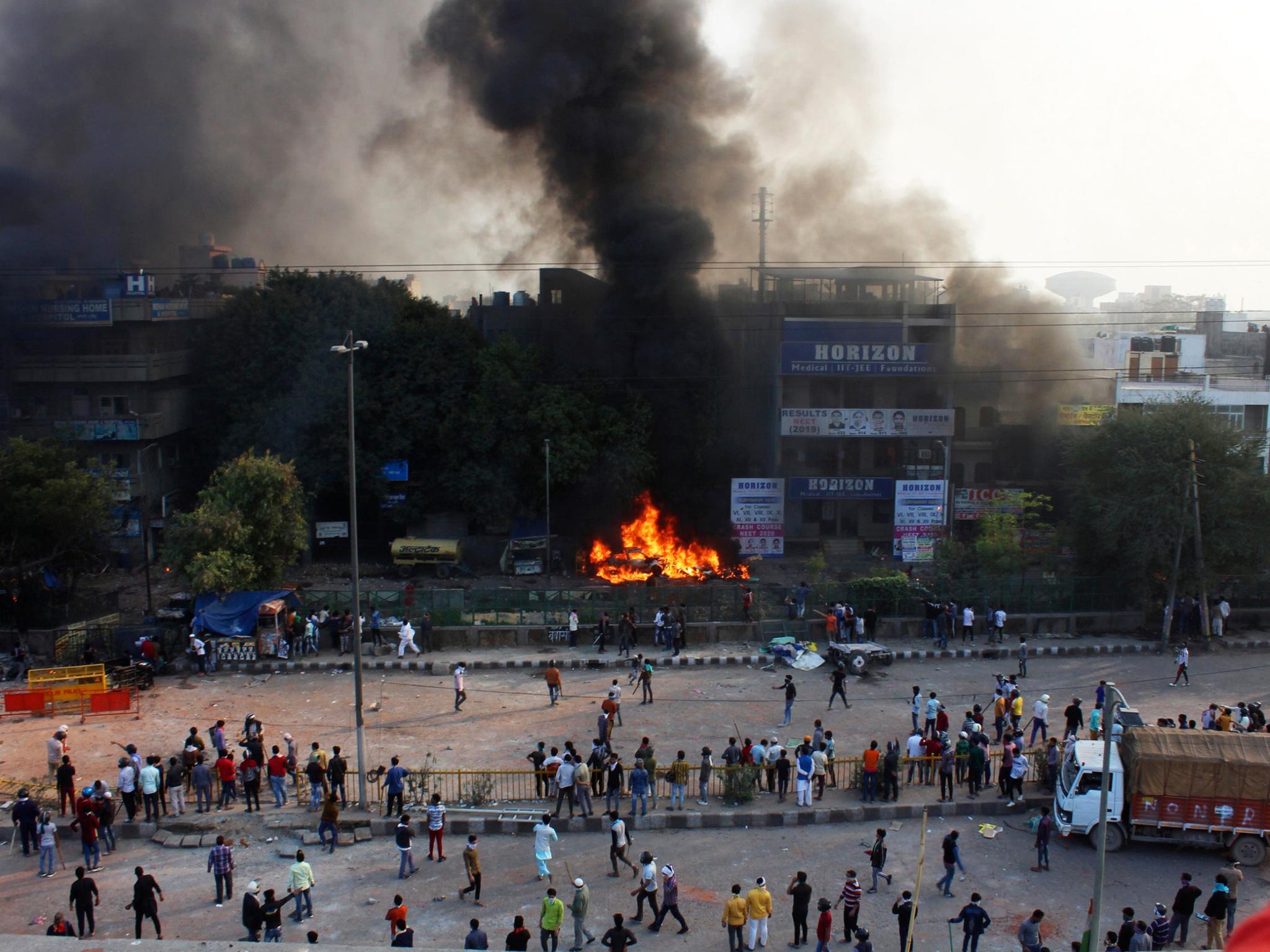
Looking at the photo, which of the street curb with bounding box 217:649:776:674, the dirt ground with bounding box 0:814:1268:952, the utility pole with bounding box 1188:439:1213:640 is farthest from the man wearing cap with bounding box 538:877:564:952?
the utility pole with bounding box 1188:439:1213:640

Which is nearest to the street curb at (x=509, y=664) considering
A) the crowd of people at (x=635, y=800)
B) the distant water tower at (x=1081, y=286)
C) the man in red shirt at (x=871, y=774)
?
the crowd of people at (x=635, y=800)

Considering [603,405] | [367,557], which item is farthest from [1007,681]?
[367,557]

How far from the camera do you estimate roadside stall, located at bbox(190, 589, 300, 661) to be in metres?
25.9

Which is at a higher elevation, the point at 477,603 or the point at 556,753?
the point at 477,603

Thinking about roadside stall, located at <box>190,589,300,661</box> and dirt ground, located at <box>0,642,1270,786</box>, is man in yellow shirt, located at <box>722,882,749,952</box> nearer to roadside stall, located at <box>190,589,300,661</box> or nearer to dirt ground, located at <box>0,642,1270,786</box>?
dirt ground, located at <box>0,642,1270,786</box>

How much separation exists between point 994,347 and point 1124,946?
141ft

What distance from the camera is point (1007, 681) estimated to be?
70.5 ft

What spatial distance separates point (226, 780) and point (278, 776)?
85cm

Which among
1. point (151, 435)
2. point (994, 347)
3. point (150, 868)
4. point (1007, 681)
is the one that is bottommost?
point (150, 868)

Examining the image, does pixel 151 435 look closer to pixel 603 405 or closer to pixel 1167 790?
pixel 603 405

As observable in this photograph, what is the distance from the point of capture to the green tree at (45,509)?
2800cm

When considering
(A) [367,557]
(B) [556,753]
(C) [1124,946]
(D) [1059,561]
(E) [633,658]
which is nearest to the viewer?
(C) [1124,946]

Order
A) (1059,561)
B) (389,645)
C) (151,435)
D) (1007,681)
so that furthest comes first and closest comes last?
1. (151,435)
2. (1059,561)
3. (389,645)
4. (1007,681)

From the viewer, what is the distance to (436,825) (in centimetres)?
1572
